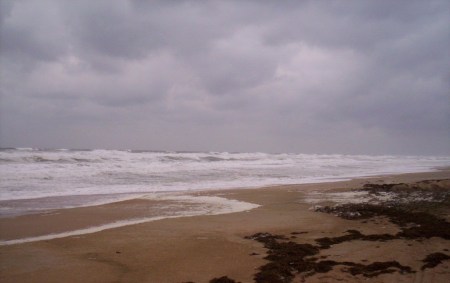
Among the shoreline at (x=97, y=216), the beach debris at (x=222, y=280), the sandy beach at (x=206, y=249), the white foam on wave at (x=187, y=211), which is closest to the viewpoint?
the beach debris at (x=222, y=280)

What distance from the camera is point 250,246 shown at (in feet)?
21.7

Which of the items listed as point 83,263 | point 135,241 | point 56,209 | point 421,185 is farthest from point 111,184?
point 421,185

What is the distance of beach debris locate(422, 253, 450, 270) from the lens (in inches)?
202

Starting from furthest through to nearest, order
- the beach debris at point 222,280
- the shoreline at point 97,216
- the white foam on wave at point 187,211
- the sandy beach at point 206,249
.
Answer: the shoreline at point 97,216 < the white foam on wave at point 187,211 < the sandy beach at point 206,249 < the beach debris at point 222,280

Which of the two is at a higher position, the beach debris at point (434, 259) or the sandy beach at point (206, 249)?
the beach debris at point (434, 259)

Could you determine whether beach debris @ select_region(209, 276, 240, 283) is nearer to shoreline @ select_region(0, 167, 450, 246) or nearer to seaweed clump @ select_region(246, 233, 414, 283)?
seaweed clump @ select_region(246, 233, 414, 283)

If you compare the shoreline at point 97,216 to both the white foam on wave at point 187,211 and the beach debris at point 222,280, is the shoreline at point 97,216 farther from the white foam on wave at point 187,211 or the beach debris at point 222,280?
the beach debris at point 222,280

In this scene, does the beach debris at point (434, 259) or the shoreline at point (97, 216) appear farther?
the shoreline at point (97, 216)

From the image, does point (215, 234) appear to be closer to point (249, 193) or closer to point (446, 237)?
point (446, 237)

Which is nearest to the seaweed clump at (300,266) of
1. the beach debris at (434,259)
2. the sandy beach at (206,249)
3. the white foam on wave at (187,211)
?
the sandy beach at (206,249)

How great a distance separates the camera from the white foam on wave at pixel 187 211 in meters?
7.74

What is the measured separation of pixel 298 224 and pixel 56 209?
289 inches

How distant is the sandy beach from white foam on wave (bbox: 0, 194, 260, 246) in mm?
303

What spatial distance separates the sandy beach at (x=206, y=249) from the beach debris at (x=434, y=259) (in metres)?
0.09
